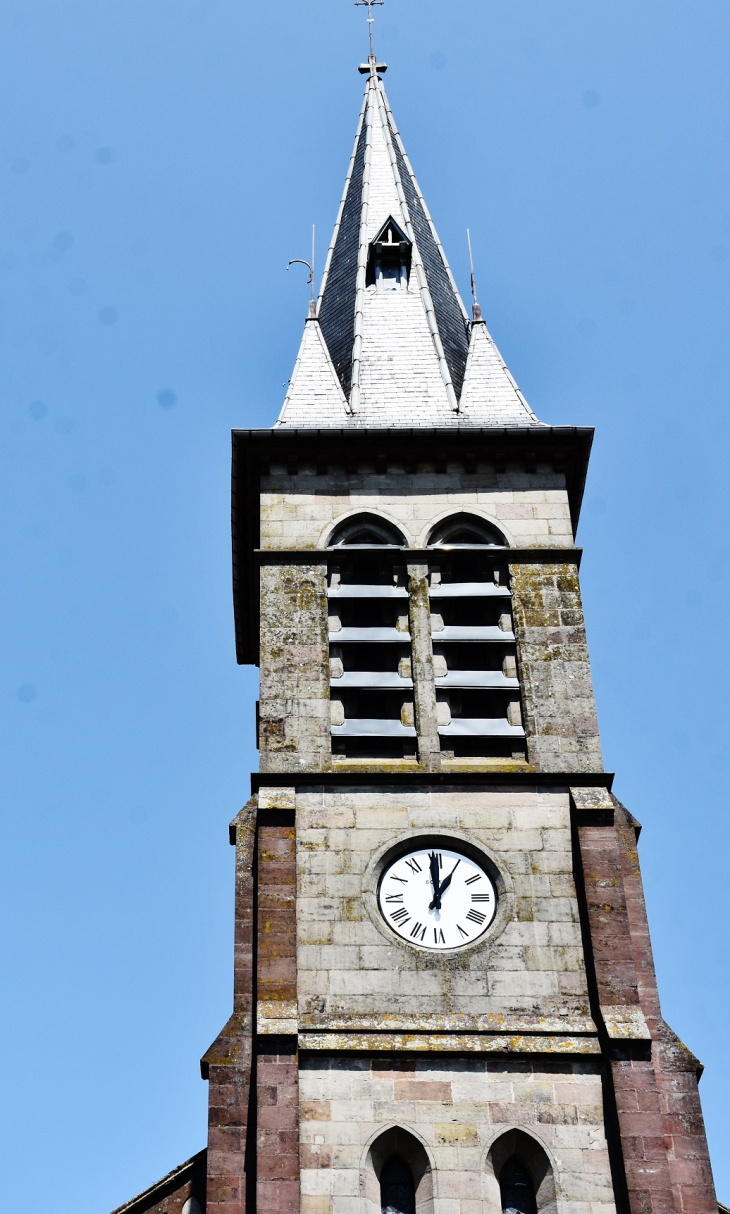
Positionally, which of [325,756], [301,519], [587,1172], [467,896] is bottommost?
[587,1172]

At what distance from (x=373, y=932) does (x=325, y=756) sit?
264 centimetres

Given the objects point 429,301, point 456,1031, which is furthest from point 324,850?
point 429,301

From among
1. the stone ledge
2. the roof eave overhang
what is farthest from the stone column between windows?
the stone ledge

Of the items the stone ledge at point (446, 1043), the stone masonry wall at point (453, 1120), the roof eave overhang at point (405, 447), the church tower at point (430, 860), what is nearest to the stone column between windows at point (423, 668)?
the church tower at point (430, 860)

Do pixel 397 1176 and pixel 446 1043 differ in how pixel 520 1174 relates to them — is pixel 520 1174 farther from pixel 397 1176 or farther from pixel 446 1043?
pixel 446 1043

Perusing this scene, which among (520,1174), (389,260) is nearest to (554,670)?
(520,1174)

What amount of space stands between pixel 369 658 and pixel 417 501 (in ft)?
9.22

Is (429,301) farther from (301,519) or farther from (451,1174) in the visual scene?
(451,1174)

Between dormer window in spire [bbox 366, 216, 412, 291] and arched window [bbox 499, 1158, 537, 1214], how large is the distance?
16.8m

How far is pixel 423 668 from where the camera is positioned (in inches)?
1027

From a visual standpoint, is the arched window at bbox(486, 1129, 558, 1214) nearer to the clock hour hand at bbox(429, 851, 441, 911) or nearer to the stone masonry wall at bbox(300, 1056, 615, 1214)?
the stone masonry wall at bbox(300, 1056, 615, 1214)

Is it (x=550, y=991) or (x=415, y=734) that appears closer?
(x=550, y=991)

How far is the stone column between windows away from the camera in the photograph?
994 inches

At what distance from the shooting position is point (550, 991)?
22969mm
